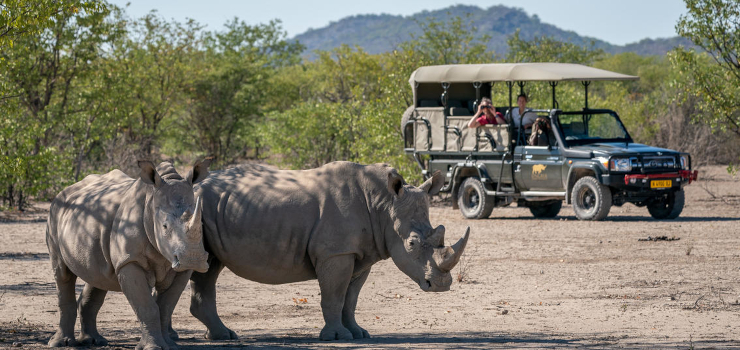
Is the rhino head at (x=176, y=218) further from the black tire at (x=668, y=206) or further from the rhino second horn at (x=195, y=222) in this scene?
the black tire at (x=668, y=206)

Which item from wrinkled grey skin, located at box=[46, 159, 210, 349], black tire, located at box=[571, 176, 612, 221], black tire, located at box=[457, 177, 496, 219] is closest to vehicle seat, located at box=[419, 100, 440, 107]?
black tire, located at box=[457, 177, 496, 219]

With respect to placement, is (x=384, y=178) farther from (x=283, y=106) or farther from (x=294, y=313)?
(x=283, y=106)

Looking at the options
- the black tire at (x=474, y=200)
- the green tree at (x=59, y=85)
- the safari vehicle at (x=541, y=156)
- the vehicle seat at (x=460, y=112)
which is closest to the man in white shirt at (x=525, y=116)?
the safari vehicle at (x=541, y=156)

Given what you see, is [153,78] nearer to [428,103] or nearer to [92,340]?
[428,103]

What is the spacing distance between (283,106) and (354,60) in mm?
6106

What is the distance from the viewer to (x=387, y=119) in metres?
24.5

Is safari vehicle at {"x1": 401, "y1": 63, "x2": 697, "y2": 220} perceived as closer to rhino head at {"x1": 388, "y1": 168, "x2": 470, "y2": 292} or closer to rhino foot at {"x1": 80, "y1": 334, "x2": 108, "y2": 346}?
rhino head at {"x1": 388, "y1": 168, "x2": 470, "y2": 292}

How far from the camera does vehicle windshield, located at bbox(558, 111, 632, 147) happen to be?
19250 millimetres

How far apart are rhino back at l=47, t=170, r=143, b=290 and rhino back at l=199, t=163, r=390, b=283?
78 centimetres

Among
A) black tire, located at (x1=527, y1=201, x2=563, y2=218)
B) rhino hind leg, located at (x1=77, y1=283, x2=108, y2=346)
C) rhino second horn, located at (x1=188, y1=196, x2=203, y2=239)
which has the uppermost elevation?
rhino second horn, located at (x1=188, y1=196, x2=203, y2=239)

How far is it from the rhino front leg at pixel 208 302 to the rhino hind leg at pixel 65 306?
0.96m

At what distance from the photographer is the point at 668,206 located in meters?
19.1

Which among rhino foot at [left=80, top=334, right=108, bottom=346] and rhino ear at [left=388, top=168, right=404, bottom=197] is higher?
rhino ear at [left=388, top=168, right=404, bottom=197]

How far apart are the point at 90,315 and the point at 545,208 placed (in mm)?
13813
